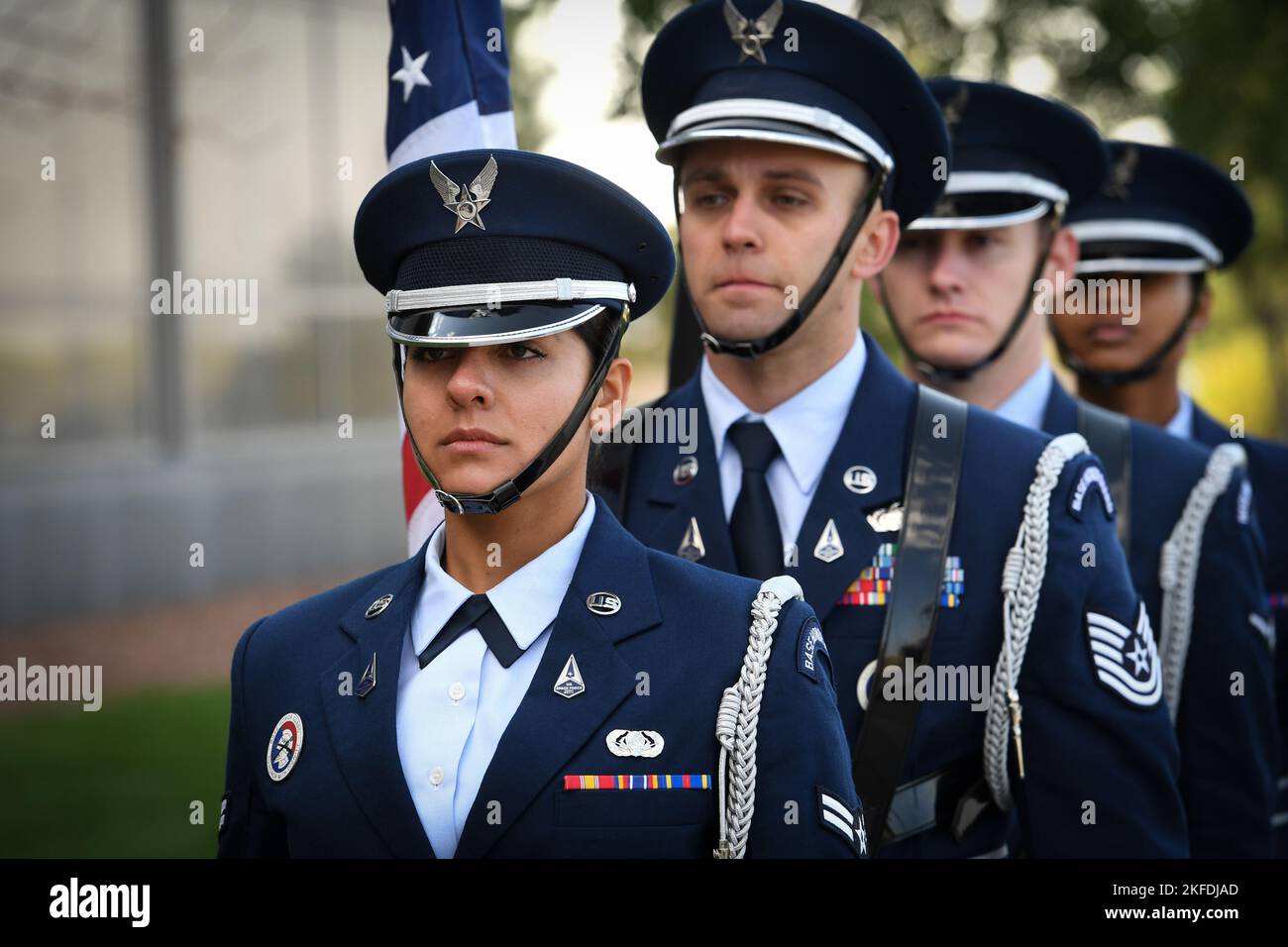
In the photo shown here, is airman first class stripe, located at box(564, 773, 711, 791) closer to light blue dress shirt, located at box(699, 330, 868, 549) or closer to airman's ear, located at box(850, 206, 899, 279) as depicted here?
light blue dress shirt, located at box(699, 330, 868, 549)

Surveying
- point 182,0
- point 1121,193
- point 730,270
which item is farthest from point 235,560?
point 730,270

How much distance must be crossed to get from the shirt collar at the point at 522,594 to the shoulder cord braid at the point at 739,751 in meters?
0.33

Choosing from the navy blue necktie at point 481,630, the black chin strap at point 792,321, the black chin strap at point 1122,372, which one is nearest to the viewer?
the navy blue necktie at point 481,630

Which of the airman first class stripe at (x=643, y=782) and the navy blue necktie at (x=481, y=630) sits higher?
the navy blue necktie at (x=481, y=630)

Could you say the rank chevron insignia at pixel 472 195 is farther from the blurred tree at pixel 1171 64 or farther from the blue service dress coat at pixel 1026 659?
the blurred tree at pixel 1171 64

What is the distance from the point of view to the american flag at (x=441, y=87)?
325 centimetres

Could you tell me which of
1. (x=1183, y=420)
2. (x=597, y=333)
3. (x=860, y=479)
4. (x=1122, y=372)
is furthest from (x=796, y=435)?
(x=1183, y=420)

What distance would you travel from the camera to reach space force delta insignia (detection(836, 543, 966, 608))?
2.94 meters

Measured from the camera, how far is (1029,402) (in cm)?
395

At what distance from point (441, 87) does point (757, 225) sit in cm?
85

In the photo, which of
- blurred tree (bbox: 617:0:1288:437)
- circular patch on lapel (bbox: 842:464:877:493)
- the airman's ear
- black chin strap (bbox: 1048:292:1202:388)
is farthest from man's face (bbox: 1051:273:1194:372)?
blurred tree (bbox: 617:0:1288:437)

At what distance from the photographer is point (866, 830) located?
2.79 m

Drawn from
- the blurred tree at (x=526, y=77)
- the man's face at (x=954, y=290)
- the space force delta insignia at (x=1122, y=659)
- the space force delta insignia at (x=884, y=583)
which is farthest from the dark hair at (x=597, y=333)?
the blurred tree at (x=526, y=77)
